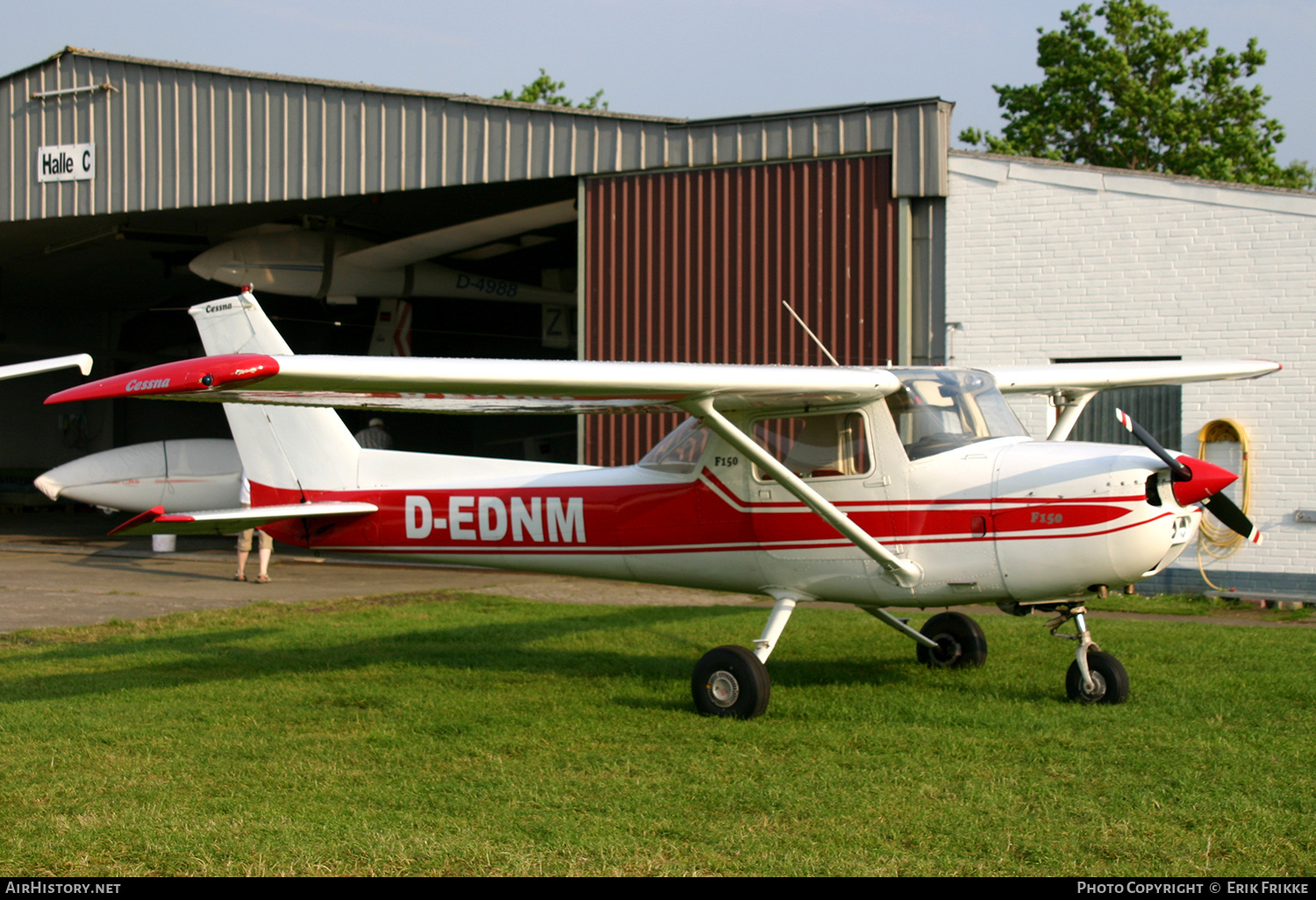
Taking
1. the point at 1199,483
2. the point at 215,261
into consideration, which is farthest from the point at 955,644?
the point at 215,261

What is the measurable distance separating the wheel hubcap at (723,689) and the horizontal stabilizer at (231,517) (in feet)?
9.60

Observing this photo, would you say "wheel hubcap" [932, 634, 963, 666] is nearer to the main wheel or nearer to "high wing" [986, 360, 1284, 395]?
"high wing" [986, 360, 1284, 395]

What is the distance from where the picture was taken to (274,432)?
8.40 metres

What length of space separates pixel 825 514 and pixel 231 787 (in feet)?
11.2

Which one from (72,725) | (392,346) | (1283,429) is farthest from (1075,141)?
(72,725)

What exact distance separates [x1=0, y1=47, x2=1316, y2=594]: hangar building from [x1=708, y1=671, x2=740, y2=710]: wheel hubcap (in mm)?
6841

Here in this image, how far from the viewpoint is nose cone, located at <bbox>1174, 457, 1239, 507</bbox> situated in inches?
232

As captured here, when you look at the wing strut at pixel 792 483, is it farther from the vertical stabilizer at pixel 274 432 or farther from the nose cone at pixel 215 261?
the nose cone at pixel 215 261

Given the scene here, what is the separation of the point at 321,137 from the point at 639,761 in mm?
11812

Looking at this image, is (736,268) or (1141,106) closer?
(736,268)

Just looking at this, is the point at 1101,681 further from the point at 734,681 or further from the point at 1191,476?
the point at 734,681

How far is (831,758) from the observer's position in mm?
5535

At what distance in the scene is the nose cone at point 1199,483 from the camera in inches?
232

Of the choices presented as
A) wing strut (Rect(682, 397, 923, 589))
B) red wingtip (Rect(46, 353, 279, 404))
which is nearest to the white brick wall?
wing strut (Rect(682, 397, 923, 589))
